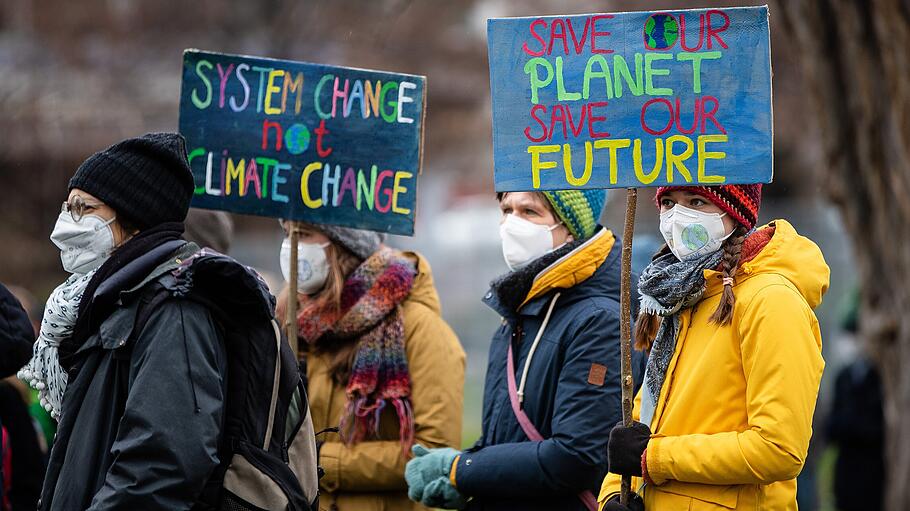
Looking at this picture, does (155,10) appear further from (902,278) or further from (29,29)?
(902,278)

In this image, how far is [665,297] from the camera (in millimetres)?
3994

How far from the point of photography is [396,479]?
511 centimetres

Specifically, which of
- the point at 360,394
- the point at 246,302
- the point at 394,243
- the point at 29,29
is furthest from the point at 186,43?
the point at 246,302

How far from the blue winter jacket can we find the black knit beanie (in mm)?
1324

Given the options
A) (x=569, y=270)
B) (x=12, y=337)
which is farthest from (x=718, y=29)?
(x=12, y=337)

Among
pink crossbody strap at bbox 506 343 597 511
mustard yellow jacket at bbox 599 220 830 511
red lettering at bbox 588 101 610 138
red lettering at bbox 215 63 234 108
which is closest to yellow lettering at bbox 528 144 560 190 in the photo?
red lettering at bbox 588 101 610 138

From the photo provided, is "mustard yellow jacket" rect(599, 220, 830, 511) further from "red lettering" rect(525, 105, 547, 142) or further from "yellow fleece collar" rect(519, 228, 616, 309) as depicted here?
"yellow fleece collar" rect(519, 228, 616, 309)

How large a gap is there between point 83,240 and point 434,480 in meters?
1.55

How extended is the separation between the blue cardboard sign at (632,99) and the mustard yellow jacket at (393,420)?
131cm

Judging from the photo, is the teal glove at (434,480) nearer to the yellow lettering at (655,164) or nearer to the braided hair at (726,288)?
the braided hair at (726,288)

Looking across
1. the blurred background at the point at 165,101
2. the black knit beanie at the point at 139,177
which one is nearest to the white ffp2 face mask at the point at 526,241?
the black knit beanie at the point at 139,177

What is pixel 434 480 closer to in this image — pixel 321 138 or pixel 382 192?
pixel 382 192

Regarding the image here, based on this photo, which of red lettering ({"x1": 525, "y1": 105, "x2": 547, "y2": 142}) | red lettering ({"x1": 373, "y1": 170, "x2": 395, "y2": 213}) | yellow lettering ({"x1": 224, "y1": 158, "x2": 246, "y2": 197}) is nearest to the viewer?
red lettering ({"x1": 525, "y1": 105, "x2": 547, "y2": 142})

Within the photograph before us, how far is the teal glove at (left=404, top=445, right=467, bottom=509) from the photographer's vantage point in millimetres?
4766
